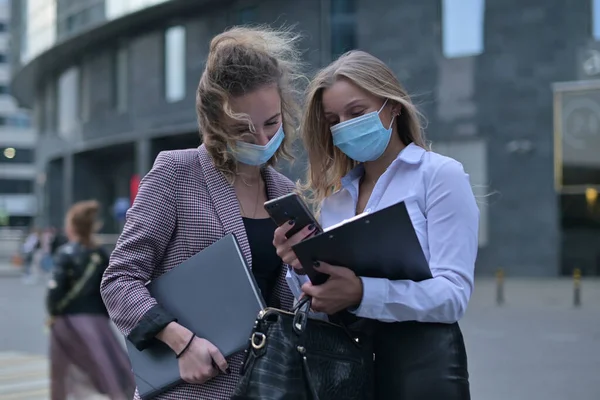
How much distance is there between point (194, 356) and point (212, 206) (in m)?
0.45

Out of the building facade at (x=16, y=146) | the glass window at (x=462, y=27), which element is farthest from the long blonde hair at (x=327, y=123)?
the building facade at (x=16, y=146)

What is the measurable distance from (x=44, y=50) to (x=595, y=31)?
25253mm

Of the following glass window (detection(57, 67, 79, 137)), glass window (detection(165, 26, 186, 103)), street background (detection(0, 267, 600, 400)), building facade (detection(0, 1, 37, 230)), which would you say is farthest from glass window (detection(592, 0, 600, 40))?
building facade (detection(0, 1, 37, 230))

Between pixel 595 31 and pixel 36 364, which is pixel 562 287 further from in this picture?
pixel 36 364

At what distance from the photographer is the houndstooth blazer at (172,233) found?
2.06m

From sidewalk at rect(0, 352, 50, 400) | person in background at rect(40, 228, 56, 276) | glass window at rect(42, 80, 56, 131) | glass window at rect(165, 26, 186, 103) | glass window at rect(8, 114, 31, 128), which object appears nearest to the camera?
sidewalk at rect(0, 352, 50, 400)

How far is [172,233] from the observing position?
2150mm

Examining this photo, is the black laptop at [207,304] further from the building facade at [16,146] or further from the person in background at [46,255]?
the building facade at [16,146]

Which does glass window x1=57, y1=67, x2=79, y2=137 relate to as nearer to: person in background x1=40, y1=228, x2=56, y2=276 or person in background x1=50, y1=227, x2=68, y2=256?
person in background x1=40, y1=228, x2=56, y2=276

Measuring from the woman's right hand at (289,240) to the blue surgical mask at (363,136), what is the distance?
15.7 inches

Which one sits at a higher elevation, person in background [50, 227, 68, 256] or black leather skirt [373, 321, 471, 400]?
black leather skirt [373, 321, 471, 400]

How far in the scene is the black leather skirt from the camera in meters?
1.87

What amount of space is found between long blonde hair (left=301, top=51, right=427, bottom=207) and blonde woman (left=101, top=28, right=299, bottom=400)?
0.35 feet

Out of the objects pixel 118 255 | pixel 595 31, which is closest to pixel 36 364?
pixel 118 255
